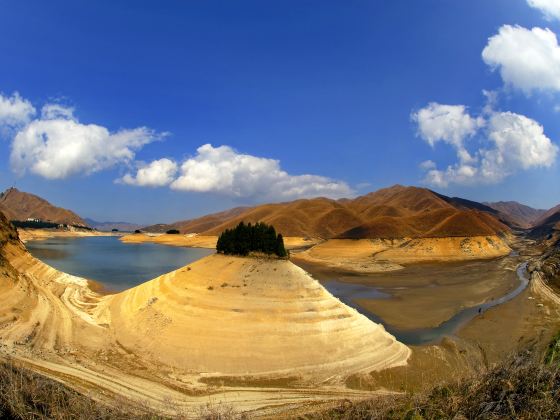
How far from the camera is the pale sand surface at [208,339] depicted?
20.2 meters

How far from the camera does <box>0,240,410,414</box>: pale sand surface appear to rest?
2025cm

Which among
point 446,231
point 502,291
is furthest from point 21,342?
point 446,231

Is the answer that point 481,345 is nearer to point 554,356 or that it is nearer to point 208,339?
point 208,339

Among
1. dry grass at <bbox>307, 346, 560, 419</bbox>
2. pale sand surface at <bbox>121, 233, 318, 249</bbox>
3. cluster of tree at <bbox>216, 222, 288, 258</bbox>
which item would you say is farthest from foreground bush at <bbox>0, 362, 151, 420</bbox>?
pale sand surface at <bbox>121, 233, 318, 249</bbox>

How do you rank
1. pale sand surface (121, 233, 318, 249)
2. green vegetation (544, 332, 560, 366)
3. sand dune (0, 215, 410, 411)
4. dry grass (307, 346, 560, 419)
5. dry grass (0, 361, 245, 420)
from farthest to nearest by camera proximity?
1. pale sand surface (121, 233, 318, 249)
2. sand dune (0, 215, 410, 411)
3. green vegetation (544, 332, 560, 366)
4. dry grass (0, 361, 245, 420)
5. dry grass (307, 346, 560, 419)

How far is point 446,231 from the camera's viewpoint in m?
116

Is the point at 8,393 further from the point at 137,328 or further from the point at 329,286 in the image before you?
the point at 329,286

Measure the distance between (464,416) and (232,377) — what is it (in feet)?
56.0

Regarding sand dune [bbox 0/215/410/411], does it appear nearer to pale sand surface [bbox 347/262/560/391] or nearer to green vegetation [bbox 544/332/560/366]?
pale sand surface [bbox 347/262/560/391]

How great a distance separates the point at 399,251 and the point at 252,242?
8226 cm

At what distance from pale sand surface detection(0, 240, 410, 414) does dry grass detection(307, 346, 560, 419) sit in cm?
1241

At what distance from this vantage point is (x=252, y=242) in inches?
1345

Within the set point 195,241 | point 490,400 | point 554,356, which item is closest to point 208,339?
point 554,356

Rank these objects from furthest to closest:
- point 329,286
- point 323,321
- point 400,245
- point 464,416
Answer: point 400,245 → point 329,286 → point 323,321 → point 464,416
